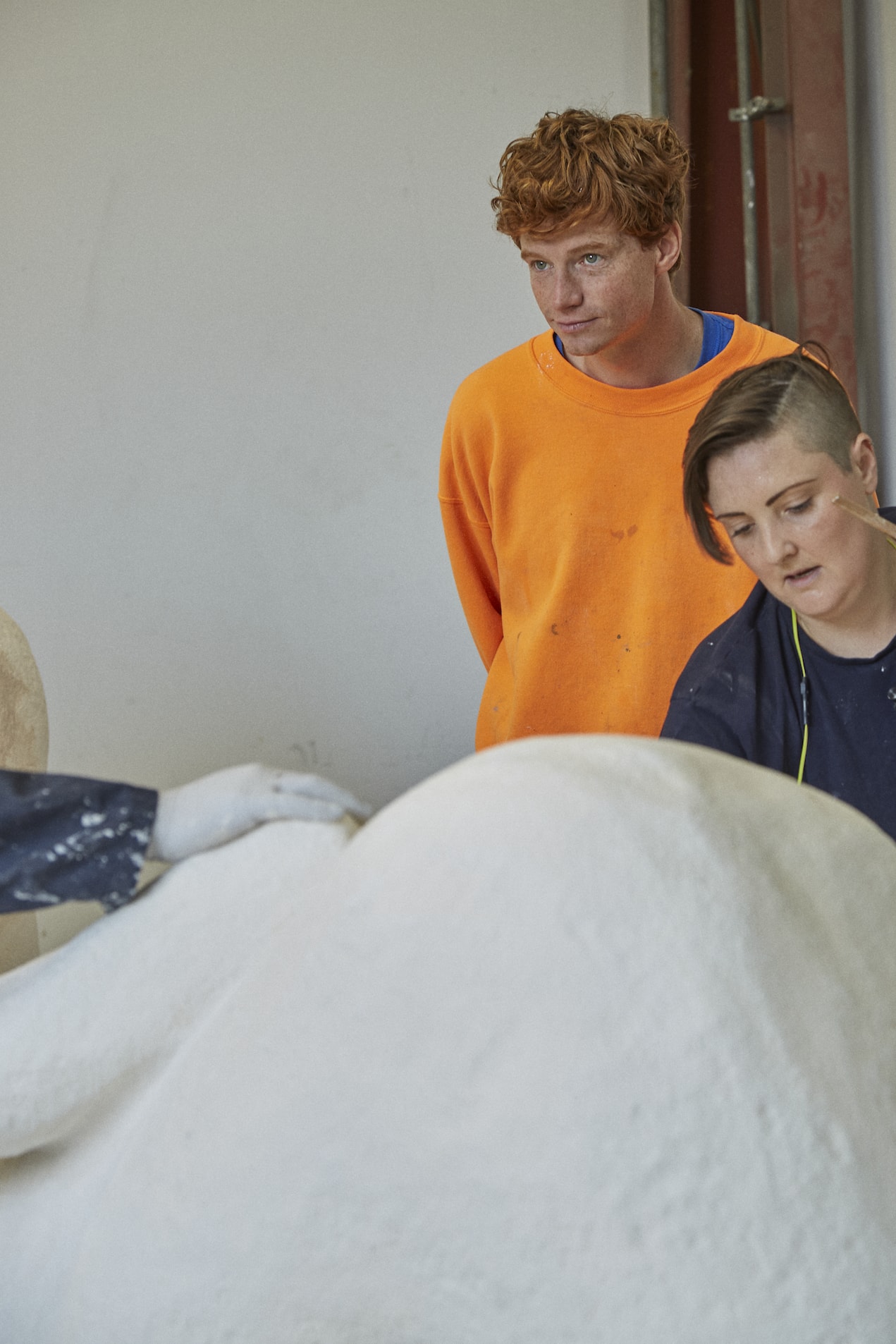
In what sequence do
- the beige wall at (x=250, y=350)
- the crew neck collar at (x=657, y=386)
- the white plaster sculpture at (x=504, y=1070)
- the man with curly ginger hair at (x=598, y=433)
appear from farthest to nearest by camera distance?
1. the beige wall at (x=250, y=350)
2. the crew neck collar at (x=657, y=386)
3. the man with curly ginger hair at (x=598, y=433)
4. the white plaster sculpture at (x=504, y=1070)

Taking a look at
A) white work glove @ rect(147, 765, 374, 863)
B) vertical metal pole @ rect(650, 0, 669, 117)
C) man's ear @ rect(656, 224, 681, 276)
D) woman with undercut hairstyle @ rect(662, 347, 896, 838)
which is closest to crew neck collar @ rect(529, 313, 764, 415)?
man's ear @ rect(656, 224, 681, 276)

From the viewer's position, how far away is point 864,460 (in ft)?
4.76

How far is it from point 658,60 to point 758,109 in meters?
0.28

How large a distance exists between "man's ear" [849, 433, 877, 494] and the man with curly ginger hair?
36 centimetres

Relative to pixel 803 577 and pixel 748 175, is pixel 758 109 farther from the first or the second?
pixel 803 577

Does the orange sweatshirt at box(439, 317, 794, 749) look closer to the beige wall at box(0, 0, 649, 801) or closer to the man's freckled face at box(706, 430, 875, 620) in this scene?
the man's freckled face at box(706, 430, 875, 620)

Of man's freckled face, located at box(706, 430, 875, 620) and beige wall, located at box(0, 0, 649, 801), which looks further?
beige wall, located at box(0, 0, 649, 801)

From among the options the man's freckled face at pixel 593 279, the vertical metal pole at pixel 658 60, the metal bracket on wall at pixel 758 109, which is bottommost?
the man's freckled face at pixel 593 279

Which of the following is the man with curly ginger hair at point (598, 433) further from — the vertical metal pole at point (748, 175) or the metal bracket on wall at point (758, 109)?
the metal bracket on wall at point (758, 109)

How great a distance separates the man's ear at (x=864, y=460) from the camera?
4.73ft

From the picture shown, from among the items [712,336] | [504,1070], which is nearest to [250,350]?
[712,336]

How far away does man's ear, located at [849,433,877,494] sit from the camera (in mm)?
1440

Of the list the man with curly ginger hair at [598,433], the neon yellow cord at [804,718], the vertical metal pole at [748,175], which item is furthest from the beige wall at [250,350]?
the neon yellow cord at [804,718]

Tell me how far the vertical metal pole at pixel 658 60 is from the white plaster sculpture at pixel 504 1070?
214cm
